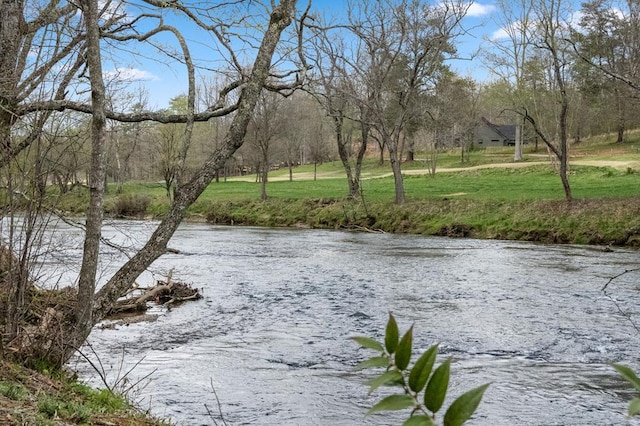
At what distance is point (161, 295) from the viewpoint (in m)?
14.8

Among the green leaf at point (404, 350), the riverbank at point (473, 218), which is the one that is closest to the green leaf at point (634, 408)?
the green leaf at point (404, 350)

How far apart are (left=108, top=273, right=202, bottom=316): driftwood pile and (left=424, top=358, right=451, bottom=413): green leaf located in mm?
13157

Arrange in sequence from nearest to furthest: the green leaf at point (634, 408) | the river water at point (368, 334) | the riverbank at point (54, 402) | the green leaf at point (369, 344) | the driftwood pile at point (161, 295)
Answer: the green leaf at point (634, 408) → the green leaf at point (369, 344) → the riverbank at point (54, 402) → the river water at point (368, 334) → the driftwood pile at point (161, 295)

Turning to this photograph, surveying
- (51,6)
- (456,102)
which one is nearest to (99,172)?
(51,6)

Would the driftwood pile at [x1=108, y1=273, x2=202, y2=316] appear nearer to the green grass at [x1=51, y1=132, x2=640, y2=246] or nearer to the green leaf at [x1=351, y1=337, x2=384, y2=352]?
the green leaf at [x1=351, y1=337, x2=384, y2=352]

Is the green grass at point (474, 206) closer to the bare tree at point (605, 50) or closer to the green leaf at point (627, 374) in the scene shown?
the bare tree at point (605, 50)

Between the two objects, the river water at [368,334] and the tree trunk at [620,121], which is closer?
the river water at [368,334]

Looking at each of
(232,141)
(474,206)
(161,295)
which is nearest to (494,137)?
(474,206)

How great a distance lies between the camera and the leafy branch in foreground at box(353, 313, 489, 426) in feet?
2.70

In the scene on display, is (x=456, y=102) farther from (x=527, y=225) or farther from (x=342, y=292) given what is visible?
(x=342, y=292)

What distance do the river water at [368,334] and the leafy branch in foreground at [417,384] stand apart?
603cm

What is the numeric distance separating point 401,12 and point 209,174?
30.5 m

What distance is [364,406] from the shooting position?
7.89 m

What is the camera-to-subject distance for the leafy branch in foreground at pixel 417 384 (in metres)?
0.82
